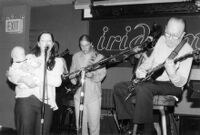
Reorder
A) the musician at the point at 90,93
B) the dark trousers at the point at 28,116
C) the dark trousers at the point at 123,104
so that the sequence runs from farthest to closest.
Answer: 1. the musician at the point at 90,93
2. the dark trousers at the point at 28,116
3. the dark trousers at the point at 123,104

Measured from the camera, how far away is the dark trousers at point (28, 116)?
3369mm

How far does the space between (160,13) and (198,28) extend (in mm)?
764

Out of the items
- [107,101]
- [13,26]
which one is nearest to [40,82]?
[107,101]

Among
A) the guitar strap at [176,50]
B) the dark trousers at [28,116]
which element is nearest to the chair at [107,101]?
the dark trousers at [28,116]

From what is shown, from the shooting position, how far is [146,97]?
117 inches

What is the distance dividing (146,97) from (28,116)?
4.33 ft

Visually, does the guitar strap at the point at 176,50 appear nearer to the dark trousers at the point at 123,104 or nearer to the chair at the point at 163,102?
the chair at the point at 163,102

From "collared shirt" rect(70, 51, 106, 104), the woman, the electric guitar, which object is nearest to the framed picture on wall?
"collared shirt" rect(70, 51, 106, 104)

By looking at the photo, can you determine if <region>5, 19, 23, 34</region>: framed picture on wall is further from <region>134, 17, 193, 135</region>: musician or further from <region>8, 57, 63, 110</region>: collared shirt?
<region>134, 17, 193, 135</region>: musician

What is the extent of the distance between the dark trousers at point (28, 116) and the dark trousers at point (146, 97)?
1.16 m

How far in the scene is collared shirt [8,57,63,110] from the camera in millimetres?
3469

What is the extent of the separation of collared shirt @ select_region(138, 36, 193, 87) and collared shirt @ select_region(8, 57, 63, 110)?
3.36 ft

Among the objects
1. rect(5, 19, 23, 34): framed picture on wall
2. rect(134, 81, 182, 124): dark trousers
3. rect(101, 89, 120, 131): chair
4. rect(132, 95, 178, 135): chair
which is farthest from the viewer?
rect(5, 19, 23, 34): framed picture on wall

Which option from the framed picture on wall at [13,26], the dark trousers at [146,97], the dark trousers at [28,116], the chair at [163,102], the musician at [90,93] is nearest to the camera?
the dark trousers at [146,97]
